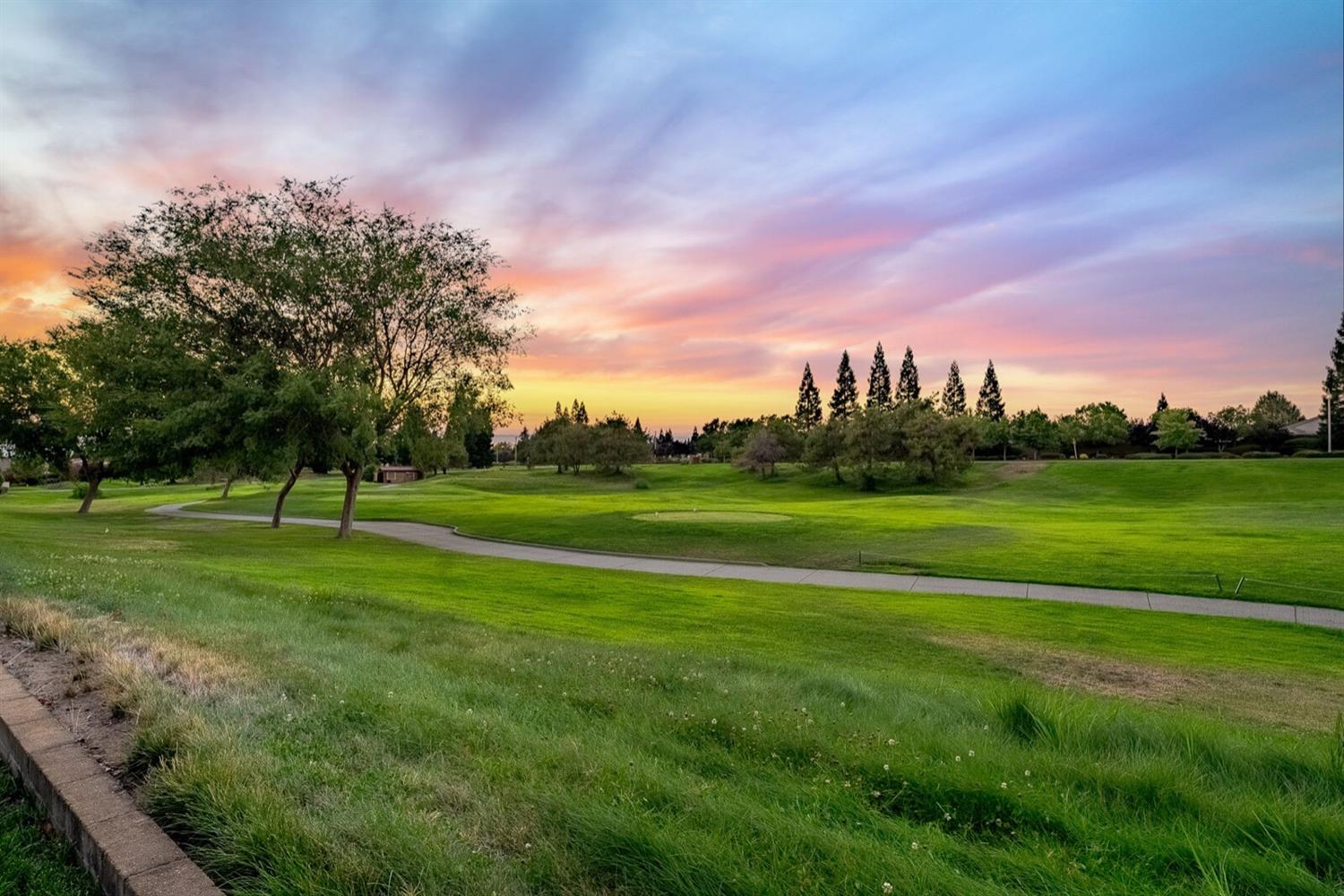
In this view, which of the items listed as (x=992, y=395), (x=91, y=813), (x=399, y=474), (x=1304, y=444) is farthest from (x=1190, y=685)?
(x=992, y=395)

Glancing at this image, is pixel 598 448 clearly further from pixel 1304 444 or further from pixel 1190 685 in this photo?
pixel 1304 444

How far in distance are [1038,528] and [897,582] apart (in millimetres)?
11204

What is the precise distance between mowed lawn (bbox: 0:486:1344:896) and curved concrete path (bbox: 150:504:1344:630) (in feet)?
18.1

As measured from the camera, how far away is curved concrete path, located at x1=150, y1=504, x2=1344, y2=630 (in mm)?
12812

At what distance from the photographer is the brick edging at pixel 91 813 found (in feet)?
7.93

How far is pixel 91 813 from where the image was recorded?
2863 millimetres

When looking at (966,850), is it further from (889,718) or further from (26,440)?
(26,440)

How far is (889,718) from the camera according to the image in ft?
15.3

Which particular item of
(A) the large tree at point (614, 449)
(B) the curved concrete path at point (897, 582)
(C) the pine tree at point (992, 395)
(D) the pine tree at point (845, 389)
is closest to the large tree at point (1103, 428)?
(C) the pine tree at point (992, 395)

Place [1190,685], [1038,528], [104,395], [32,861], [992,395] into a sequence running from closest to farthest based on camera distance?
[32,861] < [1190,685] < [104,395] < [1038,528] < [992,395]

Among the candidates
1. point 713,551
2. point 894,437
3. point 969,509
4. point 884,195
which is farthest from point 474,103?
point 894,437

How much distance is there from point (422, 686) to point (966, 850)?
145 inches

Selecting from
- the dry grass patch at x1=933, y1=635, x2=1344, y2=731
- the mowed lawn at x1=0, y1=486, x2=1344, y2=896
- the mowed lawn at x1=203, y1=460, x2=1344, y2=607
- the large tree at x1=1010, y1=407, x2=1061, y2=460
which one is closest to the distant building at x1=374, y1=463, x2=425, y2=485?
the mowed lawn at x1=203, y1=460, x2=1344, y2=607

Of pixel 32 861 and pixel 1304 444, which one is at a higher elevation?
pixel 1304 444
